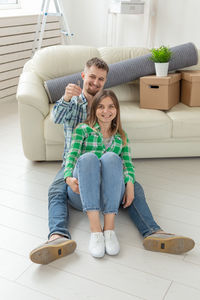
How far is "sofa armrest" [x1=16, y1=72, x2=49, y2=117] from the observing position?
8.41 feet

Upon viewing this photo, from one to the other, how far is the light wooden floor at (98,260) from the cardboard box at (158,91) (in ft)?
1.67

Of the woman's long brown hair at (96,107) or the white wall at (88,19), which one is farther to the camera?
the white wall at (88,19)

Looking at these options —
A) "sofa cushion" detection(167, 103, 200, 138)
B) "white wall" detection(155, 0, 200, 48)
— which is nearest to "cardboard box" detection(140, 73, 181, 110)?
"sofa cushion" detection(167, 103, 200, 138)

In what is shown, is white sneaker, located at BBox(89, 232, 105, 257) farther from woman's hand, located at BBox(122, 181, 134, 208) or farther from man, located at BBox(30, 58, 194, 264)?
woman's hand, located at BBox(122, 181, 134, 208)

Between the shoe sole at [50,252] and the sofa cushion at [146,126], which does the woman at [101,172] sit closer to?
the shoe sole at [50,252]

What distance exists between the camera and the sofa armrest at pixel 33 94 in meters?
2.56

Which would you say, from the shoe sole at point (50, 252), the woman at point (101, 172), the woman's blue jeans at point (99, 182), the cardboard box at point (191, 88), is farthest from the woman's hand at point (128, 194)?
the cardboard box at point (191, 88)

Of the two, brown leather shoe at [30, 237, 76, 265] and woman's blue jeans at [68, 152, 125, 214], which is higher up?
woman's blue jeans at [68, 152, 125, 214]

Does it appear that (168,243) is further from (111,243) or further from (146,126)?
(146,126)

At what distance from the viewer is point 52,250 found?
1.63 m

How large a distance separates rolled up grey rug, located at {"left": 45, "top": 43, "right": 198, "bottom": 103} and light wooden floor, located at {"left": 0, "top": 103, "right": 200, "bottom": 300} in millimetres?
722

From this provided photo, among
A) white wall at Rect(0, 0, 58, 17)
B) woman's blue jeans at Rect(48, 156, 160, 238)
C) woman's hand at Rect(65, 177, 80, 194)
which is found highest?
white wall at Rect(0, 0, 58, 17)

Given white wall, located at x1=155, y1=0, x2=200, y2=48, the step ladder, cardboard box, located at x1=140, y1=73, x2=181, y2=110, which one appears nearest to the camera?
cardboard box, located at x1=140, y1=73, x2=181, y2=110

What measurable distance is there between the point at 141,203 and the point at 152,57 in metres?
1.39
